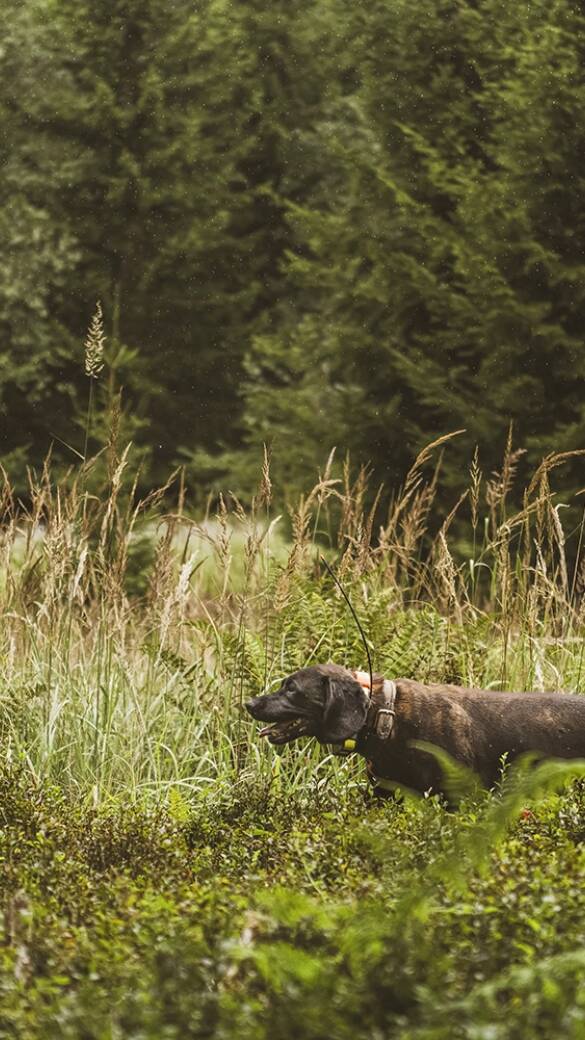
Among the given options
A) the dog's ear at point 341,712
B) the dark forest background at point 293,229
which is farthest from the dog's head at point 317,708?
the dark forest background at point 293,229

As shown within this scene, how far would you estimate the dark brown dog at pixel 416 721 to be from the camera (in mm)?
5480

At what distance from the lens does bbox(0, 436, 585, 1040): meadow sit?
2.96m

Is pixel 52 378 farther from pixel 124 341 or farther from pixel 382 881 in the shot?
pixel 382 881

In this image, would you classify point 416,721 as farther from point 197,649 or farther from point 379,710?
point 197,649

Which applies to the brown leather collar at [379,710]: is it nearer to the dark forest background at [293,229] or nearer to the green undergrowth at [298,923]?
the green undergrowth at [298,923]

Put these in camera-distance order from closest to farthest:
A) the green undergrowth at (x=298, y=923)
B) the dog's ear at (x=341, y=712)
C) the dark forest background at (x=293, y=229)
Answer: the green undergrowth at (x=298, y=923) < the dog's ear at (x=341, y=712) < the dark forest background at (x=293, y=229)

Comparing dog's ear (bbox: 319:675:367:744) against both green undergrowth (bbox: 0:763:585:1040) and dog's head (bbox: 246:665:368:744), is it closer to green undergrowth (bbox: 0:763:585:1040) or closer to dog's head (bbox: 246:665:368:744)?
dog's head (bbox: 246:665:368:744)

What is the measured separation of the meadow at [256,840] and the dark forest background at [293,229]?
311 cm

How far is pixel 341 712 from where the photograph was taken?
214 inches

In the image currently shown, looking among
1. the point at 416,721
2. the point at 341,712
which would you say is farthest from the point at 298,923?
the point at 416,721

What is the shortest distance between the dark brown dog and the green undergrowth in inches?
17.4

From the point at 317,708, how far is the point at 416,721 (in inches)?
14.8

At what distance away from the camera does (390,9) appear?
11789 mm

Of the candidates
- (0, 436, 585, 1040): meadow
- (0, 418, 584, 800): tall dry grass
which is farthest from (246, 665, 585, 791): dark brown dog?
(0, 418, 584, 800): tall dry grass
